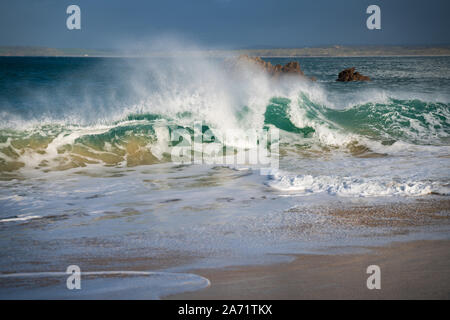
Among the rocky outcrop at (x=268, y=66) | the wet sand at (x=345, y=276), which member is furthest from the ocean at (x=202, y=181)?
the rocky outcrop at (x=268, y=66)

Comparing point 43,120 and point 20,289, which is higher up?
point 43,120

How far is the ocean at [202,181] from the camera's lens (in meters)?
4.11

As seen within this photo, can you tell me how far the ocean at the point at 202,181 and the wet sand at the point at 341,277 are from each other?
0.20 meters

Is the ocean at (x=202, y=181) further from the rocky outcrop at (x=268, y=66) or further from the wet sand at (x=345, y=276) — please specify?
the rocky outcrop at (x=268, y=66)

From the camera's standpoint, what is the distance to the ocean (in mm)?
4105

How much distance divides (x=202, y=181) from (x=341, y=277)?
396 cm

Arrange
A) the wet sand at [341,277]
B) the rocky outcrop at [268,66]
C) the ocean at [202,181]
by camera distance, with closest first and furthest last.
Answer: the wet sand at [341,277]
the ocean at [202,181]
the rocky outcrop at [268,66]

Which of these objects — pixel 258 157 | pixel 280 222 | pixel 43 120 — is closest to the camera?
pixel 280 222

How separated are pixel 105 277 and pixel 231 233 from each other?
148 cm

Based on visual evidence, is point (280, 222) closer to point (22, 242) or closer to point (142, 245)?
point (142, 245)

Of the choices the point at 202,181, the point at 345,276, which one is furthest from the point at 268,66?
the point at 345,276

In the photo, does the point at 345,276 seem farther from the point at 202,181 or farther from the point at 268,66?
the point at 268,66
